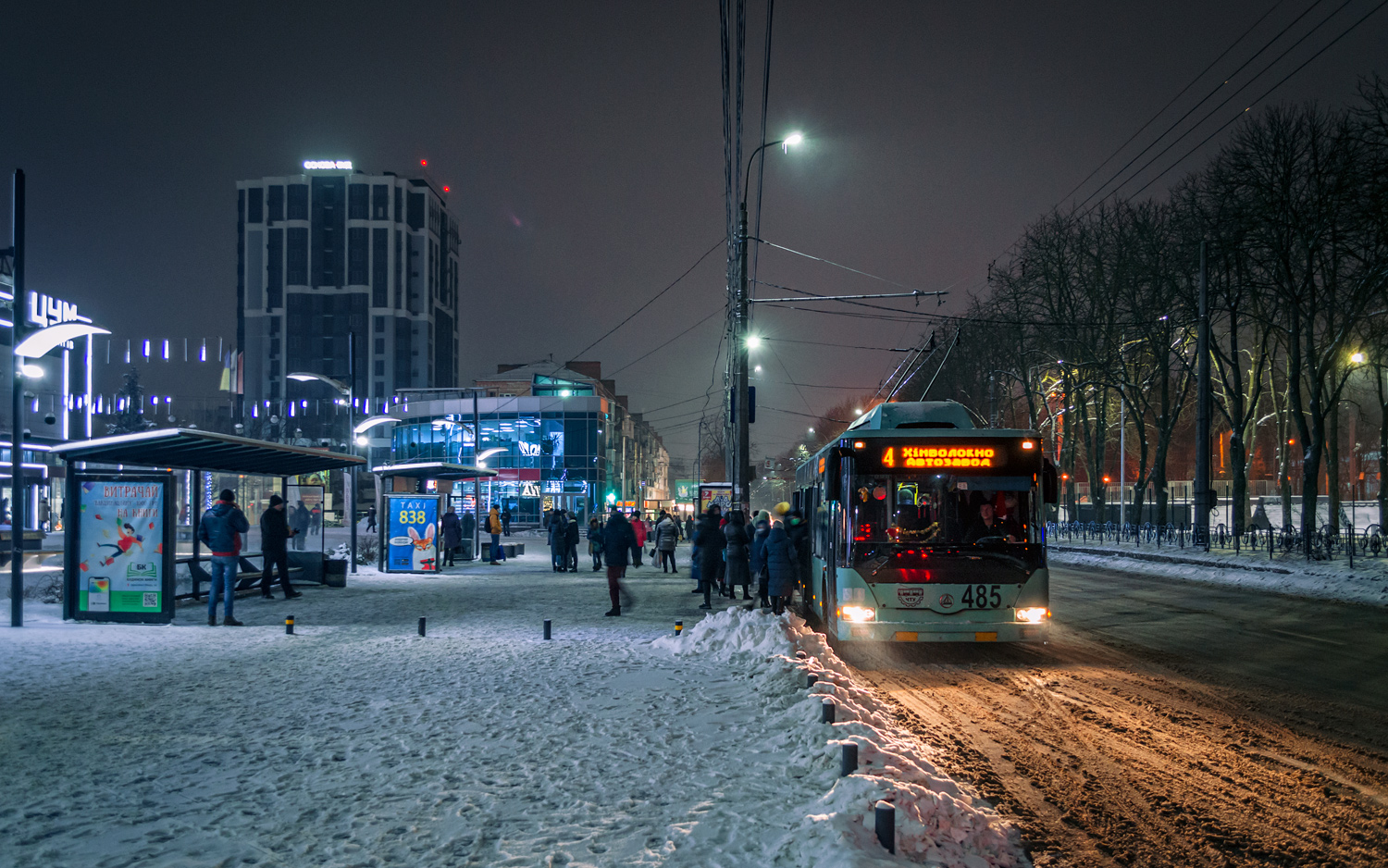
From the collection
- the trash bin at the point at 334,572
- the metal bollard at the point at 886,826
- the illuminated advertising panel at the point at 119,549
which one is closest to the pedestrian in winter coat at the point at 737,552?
the trash bin at the point at 334,572

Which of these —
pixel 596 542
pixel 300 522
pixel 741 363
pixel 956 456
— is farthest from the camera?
pixel 596 542

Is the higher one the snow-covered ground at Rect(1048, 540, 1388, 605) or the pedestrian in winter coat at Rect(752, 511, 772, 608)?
the pedestrian in winter coat at Rect(752, 511, 772, 608)

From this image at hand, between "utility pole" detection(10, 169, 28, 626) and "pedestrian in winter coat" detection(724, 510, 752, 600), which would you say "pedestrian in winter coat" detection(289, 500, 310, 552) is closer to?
"utility pole" detection(10, 169, 28, 626)

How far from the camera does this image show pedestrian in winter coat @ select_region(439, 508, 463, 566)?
27.6 m

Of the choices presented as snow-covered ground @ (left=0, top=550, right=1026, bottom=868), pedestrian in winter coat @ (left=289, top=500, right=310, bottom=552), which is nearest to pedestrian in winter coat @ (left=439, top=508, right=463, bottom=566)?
pedestrian in winter coat @ (left=289, top=500, right=310, bottom=552)

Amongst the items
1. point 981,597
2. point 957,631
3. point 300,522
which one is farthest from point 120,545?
point 300,522

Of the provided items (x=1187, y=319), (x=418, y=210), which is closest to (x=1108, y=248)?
(x=1187, y=319)

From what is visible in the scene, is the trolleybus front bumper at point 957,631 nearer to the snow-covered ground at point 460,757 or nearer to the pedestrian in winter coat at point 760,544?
the snow-covered ground at point 460,757

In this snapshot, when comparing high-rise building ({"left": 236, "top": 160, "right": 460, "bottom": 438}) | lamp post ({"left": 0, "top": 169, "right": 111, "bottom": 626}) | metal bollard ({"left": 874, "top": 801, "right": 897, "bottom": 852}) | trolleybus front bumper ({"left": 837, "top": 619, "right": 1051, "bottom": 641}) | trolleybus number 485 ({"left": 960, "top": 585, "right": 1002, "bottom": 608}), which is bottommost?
trolleybus front bumper ({"left": 837, "top": 619, "right": 1051, "bottom": 641})

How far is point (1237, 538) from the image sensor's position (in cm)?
2647

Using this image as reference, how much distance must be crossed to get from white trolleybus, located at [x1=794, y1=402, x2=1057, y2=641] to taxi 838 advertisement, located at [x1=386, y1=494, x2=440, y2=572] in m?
15.5

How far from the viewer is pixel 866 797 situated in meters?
4.73

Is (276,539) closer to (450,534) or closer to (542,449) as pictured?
(450,534)

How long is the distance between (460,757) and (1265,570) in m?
22.4
